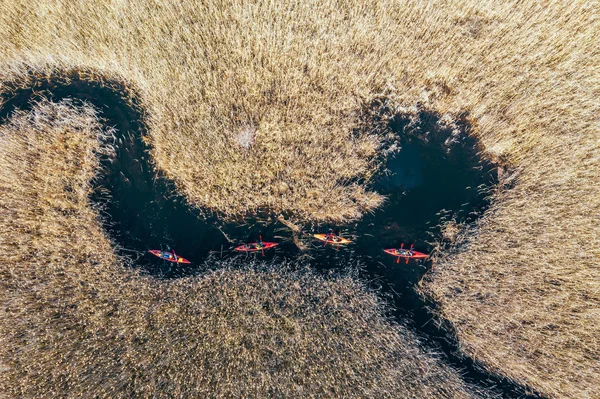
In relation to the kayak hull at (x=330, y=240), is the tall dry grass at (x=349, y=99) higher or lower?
higher

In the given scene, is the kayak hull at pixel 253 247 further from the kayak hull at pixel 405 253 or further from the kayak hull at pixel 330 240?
the kayak hull at pixel 405 253

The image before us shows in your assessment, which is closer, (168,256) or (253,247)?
(168,256)

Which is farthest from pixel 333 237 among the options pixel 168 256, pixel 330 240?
pixel 168 256

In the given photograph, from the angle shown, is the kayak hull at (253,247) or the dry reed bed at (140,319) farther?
the kayak hull at (253,247)

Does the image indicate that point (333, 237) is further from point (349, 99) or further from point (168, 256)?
point (168, 256)

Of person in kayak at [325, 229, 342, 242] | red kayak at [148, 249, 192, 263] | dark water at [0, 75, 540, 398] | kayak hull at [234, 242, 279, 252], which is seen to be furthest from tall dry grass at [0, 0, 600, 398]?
red kayak at [148, 249, 192, 263]

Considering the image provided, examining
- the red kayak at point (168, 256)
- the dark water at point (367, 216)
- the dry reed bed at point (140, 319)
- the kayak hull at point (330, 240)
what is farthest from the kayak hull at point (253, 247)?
the red kayak at point (168, 256)

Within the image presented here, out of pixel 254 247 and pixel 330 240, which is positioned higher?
pixel 330 240
